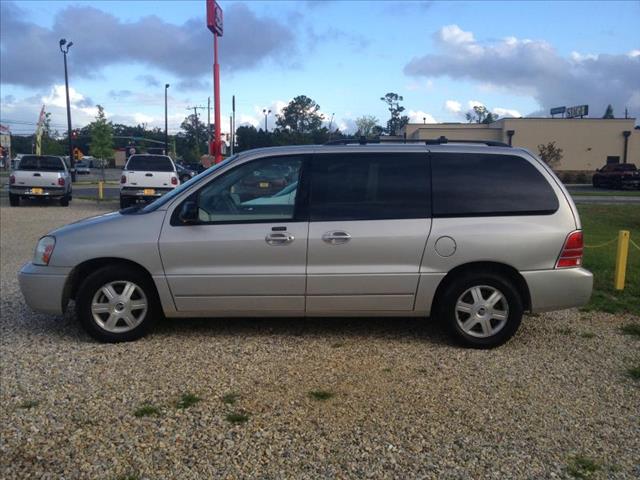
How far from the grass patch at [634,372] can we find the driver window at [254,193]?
3048mm

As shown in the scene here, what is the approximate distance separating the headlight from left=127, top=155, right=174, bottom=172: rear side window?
1372 centimetres

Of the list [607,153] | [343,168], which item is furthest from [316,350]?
[607,153]

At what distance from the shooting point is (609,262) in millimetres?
9633

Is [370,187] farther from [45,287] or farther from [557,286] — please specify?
[45,287]

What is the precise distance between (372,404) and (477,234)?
193cm

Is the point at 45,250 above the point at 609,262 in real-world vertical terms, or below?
above

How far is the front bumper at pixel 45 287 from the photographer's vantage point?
216 inches

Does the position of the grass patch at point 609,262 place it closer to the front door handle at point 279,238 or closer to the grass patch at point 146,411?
the front door handle at point 279,238

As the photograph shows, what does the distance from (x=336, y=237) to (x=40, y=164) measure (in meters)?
19.5

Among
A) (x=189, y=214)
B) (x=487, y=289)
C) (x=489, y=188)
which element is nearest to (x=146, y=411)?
(x=189, y=214)

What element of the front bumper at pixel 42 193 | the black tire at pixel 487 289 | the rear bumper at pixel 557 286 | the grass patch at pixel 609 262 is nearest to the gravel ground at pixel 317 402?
the black tire at pixel 487 289

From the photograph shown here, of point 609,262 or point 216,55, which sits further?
point 216,55

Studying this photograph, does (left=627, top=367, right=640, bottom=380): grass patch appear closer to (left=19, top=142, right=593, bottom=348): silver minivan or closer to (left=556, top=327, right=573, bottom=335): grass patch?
(left=19, top=142, right=593, bottom=348): silver minivan

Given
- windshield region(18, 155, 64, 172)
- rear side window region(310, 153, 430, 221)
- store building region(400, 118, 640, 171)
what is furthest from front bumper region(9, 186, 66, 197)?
store building region(400, 118, 640, 171)
